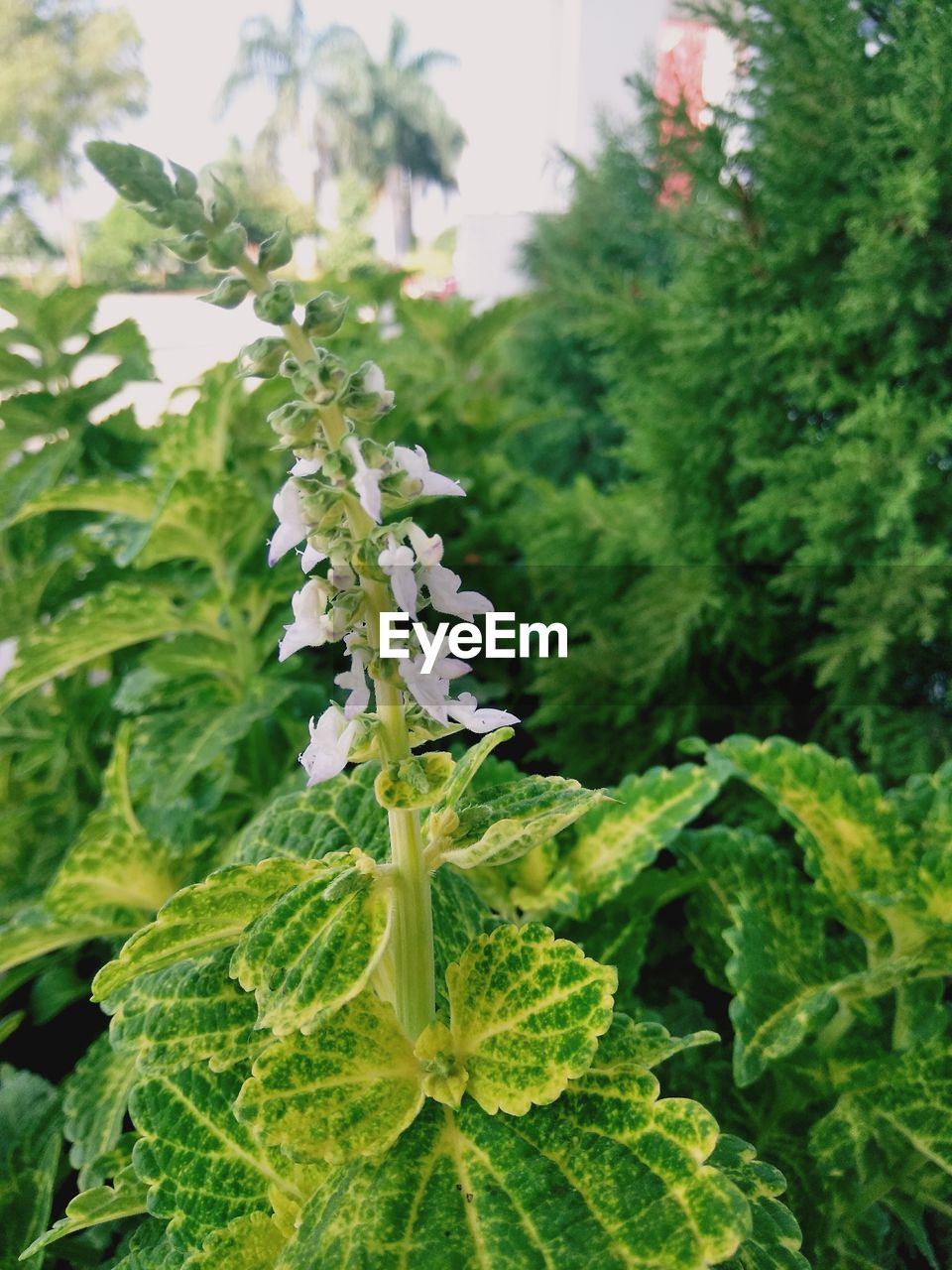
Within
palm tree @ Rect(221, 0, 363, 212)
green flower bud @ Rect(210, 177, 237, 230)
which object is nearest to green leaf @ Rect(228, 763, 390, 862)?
green flower bud @ Rect(210, 177, 237, 230)

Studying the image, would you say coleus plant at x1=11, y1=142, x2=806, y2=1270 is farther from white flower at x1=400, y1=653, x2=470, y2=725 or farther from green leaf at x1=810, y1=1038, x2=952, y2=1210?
green leaf at x1=810, y1=1038, x2=952, y2=1210

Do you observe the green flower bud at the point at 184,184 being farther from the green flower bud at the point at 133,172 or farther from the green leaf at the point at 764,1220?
the green leaf at the point at 764,1220

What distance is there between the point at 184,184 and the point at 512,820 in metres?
0.27

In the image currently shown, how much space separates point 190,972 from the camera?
0.42 meters

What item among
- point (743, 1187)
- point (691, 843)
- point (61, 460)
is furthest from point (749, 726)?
point (61, 460)

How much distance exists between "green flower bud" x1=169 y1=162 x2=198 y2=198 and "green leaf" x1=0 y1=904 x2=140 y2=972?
0.48 meters

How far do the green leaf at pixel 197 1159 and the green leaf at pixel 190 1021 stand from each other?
0.10 feet

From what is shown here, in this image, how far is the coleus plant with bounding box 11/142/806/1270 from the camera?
327mm

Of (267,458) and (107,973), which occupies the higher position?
(267,458)

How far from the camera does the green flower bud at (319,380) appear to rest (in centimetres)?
31

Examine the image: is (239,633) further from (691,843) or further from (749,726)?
(749,726)

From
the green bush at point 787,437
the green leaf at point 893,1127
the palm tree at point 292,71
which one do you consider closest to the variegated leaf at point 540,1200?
the green leaf at point 893,1127

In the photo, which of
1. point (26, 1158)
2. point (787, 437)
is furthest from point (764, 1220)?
point (787, 437)

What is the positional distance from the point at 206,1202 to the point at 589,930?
0.31 metres
